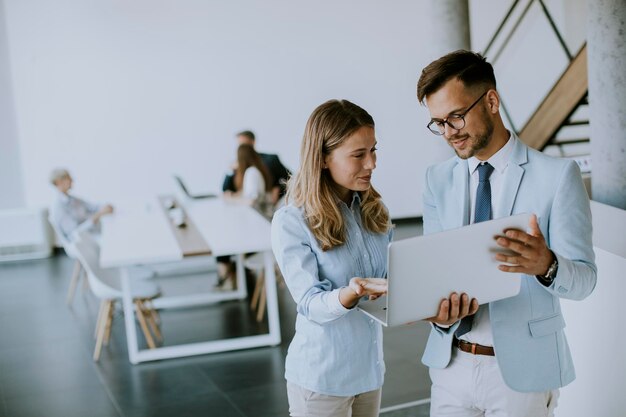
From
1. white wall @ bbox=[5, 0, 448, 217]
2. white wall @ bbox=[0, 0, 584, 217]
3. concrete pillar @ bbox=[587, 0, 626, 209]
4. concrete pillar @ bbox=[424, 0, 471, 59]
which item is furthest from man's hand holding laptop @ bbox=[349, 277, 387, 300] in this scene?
white wall @ bbox=[5, 0, 448, 217]

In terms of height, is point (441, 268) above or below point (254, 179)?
above

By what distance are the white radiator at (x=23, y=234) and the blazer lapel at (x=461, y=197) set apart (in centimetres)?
794

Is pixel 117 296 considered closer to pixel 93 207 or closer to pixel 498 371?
pixel 93 207

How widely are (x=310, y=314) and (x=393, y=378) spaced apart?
9.02 feet

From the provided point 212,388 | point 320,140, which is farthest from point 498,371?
point 212,388

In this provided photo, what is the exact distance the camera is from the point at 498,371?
2.08 metres

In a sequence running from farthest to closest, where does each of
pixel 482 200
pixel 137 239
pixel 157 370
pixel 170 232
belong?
pixel 170 232 < pixel 137 239 < pixel 157 370 < pixel 482 200

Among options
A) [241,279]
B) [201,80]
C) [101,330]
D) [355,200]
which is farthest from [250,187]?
[355,200]

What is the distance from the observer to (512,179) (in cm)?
201

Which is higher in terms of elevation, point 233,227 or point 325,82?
point 325,82

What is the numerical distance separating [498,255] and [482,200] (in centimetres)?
32

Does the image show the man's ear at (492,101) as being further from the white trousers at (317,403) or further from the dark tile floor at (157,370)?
the dark tile floor at (157,370)

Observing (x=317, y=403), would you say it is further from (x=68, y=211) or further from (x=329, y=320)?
(x=68, y=211)

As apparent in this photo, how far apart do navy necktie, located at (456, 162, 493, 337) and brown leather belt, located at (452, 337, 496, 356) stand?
1.7 inches
